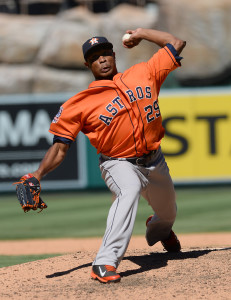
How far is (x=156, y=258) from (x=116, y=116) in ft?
4.56

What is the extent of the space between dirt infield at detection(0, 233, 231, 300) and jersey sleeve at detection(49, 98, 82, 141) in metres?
1.10

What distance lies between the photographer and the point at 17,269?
5.46m

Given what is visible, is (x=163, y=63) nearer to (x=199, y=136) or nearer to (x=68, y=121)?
(x=68, y=121)

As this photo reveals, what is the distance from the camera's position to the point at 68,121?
4914 mm

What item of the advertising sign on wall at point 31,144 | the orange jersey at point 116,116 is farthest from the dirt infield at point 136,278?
the advertising sign on wall at point 31,144

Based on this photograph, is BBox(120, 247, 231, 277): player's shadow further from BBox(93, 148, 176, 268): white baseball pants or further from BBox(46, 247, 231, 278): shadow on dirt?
BBox(93, 148, 176, 268): white baseball pants

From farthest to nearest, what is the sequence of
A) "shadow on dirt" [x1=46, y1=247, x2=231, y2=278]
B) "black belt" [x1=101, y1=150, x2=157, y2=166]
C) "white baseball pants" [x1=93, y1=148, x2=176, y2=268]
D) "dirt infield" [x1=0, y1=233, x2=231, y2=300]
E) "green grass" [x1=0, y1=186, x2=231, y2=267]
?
"green grass" [x1=0, y1=186, x2=231, y2=267], "shadow on dirt" [x1=46, y1=247, x2=231, y2=278], "black belt" [x1=101, y1=150, x2=157, y2=166], "white baseball pants" [x1=93, y1=148, x2=176, y2=268], "dirt infield" [x1=0, y1=233, x2=231, y2=300]

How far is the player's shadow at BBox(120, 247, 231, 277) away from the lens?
5152 mm

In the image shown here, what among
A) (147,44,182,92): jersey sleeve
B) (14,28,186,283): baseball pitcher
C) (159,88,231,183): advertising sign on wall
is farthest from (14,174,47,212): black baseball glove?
(159,88,231,183): advertising sign on wall

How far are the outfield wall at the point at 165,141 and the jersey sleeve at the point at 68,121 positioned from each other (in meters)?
8.64

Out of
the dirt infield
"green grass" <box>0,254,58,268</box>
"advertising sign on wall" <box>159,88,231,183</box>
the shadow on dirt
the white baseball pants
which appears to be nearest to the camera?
the dirt infield

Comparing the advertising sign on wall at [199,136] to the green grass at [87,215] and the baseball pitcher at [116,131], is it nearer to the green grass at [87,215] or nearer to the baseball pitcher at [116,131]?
the green grass at [87,215]

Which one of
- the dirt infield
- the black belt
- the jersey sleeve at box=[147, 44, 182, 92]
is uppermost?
the jersey sleeve at box=[147, 44, 182, 92]

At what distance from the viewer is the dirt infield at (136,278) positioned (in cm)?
443
